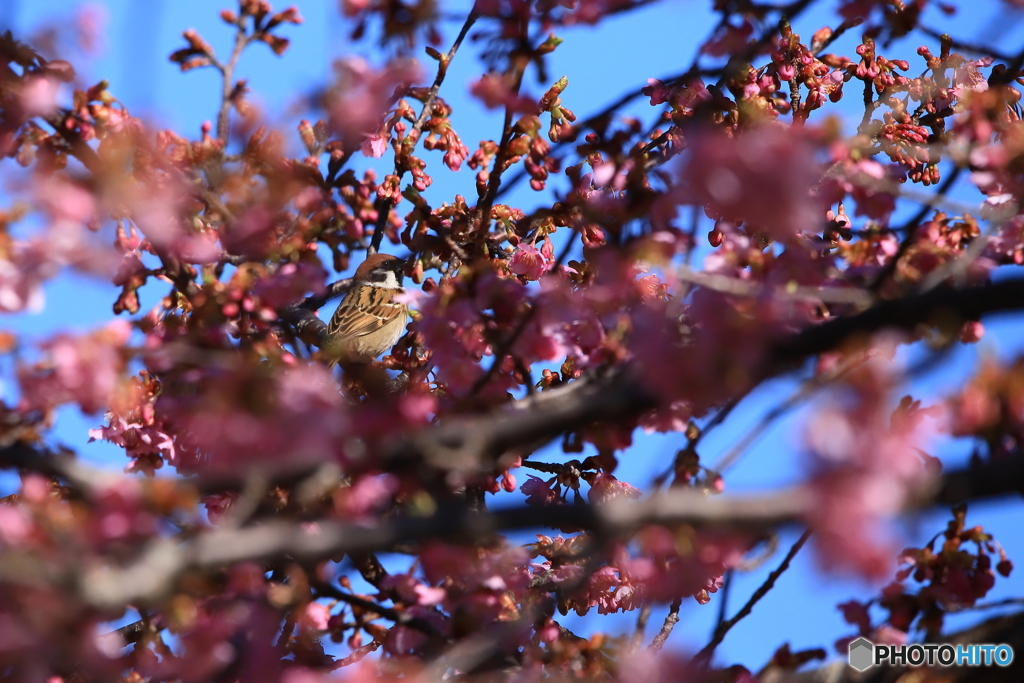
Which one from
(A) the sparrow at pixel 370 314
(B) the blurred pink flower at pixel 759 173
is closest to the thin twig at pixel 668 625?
(B) the blurred pink flower at pixel 759 173

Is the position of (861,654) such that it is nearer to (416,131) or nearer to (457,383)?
(457,383)

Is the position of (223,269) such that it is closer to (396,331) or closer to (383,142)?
(383,142)

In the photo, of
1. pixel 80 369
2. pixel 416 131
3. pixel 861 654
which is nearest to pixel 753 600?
pixel 861 654

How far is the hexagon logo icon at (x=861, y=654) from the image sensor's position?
10.5ft

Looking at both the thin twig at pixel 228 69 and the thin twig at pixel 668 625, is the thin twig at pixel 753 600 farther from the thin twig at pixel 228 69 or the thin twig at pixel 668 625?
the thin twig at pixel 228 69

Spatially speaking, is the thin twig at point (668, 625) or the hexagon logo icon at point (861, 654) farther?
the thin twig at point (668, 625)

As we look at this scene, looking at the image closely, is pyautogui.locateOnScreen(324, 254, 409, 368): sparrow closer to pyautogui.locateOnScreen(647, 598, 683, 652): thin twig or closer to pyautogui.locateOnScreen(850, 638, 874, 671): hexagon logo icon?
pyautogui.locateOnScreen(647, 598, 683, 652): thin twig

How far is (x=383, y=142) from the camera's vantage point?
509 centimetres

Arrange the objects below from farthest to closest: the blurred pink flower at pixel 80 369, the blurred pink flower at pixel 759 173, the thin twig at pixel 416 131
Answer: the thin twig at pixel 416 131 → the blurred pink flower at pixel 80 369 → the blurred pink flower at pixel 759 173

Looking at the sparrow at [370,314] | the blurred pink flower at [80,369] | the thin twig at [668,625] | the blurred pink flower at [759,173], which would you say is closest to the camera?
the blurred pink flower at [759,173]

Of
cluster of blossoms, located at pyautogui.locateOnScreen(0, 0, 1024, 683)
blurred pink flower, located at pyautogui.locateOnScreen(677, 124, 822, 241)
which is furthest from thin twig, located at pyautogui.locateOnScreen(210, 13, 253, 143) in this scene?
blurred pink flower, located at pyautogui.locateOnScreen(677, 124, 822, 241)

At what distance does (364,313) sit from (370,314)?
0.05 meters

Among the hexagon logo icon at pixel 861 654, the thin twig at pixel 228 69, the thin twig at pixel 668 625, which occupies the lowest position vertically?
the hexagon logo icon at pixel 861 654

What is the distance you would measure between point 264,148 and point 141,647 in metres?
2.14
